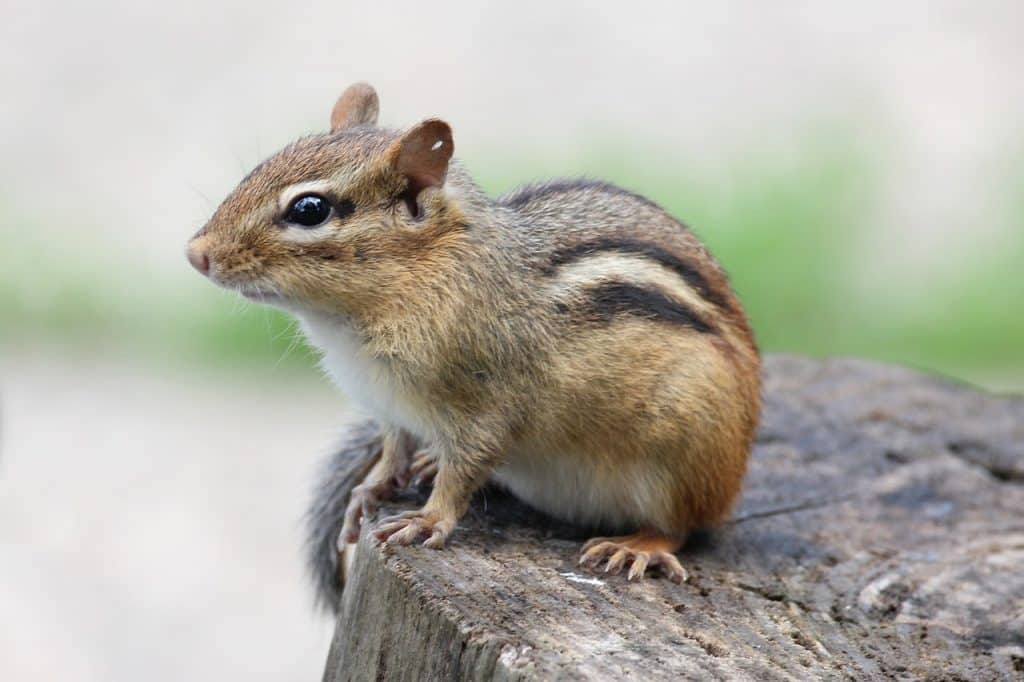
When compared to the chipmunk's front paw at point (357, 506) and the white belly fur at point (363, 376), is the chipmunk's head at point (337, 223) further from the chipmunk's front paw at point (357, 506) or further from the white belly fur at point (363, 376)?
the chipmunk's front paw at point (357, 506)

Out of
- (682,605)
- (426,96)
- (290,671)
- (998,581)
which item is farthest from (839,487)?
(426,96)

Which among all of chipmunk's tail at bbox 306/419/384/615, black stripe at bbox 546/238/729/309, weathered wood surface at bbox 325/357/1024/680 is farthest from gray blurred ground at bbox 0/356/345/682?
black stripe at bbox 546/238/729/309

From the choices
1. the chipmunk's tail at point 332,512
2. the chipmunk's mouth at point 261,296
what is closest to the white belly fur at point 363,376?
the chipmunk's mouth at point 261,296

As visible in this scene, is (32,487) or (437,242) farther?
(32,487)

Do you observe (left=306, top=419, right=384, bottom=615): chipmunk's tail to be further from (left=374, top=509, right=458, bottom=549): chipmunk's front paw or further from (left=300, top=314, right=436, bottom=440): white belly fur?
(left=374, top=509, right=458, bottom=549): chipmunk's front paw

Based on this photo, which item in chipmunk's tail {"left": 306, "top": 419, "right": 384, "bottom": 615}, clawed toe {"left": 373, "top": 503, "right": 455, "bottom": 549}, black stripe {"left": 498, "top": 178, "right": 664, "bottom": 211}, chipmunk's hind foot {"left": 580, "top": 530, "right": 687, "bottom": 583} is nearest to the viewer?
clawed toe {"left": 373, "top": 503, "right": 455, "bottom": 549}

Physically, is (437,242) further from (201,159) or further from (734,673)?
(201,159)
